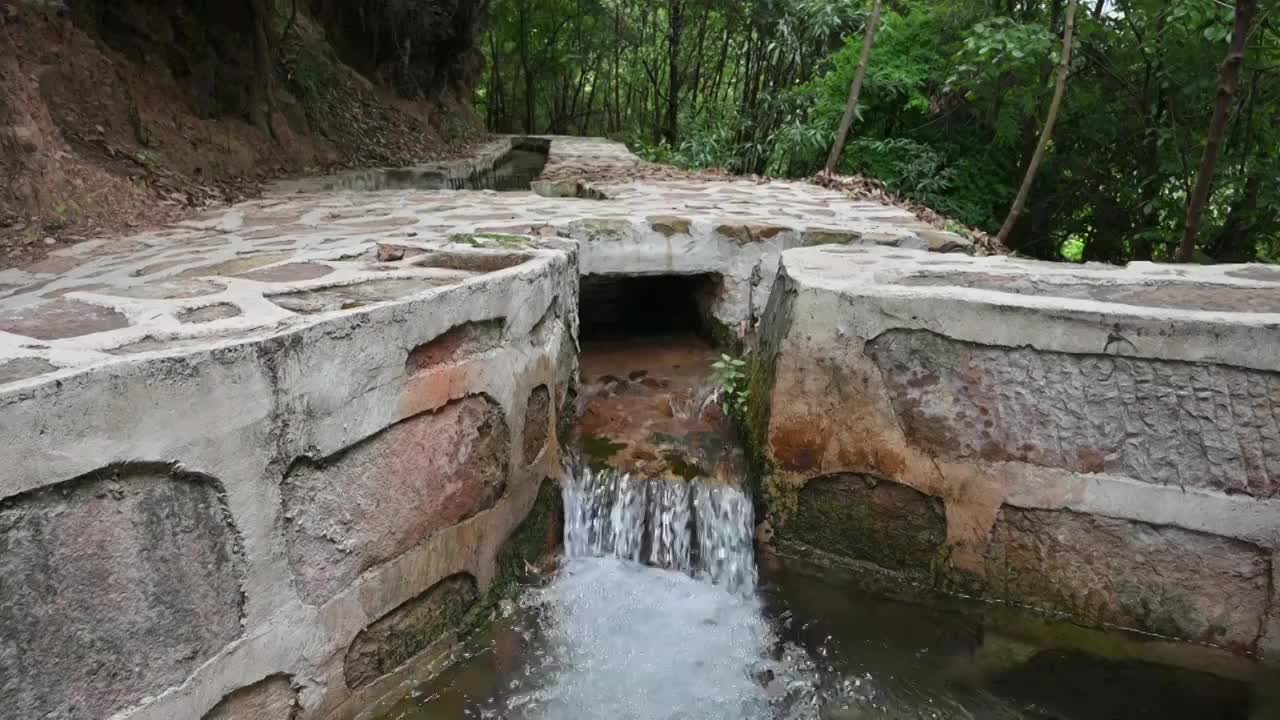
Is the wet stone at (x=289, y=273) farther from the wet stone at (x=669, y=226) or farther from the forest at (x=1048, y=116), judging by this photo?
the forest at (x=1048, y=116)

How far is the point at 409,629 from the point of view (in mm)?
2762

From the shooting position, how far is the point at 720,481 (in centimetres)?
370

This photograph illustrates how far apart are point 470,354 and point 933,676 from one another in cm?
192

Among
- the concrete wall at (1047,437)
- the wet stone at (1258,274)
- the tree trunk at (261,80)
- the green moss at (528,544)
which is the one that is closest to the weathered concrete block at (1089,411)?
the concrete wall at (1047,437)

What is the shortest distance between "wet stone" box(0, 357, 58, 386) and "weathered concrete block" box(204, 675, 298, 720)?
930mm

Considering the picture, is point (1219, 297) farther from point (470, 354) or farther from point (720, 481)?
point (470, 354)

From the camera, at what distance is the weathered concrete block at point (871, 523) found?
10.5ft

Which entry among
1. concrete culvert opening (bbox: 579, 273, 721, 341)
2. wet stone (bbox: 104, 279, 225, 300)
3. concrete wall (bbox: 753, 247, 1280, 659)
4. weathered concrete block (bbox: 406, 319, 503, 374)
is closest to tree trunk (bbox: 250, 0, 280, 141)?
concrete culvert opening (bbox: 579, 273, 721, 341)

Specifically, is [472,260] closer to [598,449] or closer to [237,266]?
[237,266]

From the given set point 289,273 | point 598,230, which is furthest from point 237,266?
point 598,230

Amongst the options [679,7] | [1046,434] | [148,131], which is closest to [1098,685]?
[1046,434]

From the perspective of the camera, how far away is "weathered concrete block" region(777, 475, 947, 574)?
320cm

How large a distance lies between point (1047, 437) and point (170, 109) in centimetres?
649

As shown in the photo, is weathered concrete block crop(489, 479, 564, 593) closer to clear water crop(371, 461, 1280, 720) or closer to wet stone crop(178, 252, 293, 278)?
clear water crop(371, 461, 1280, 720)
